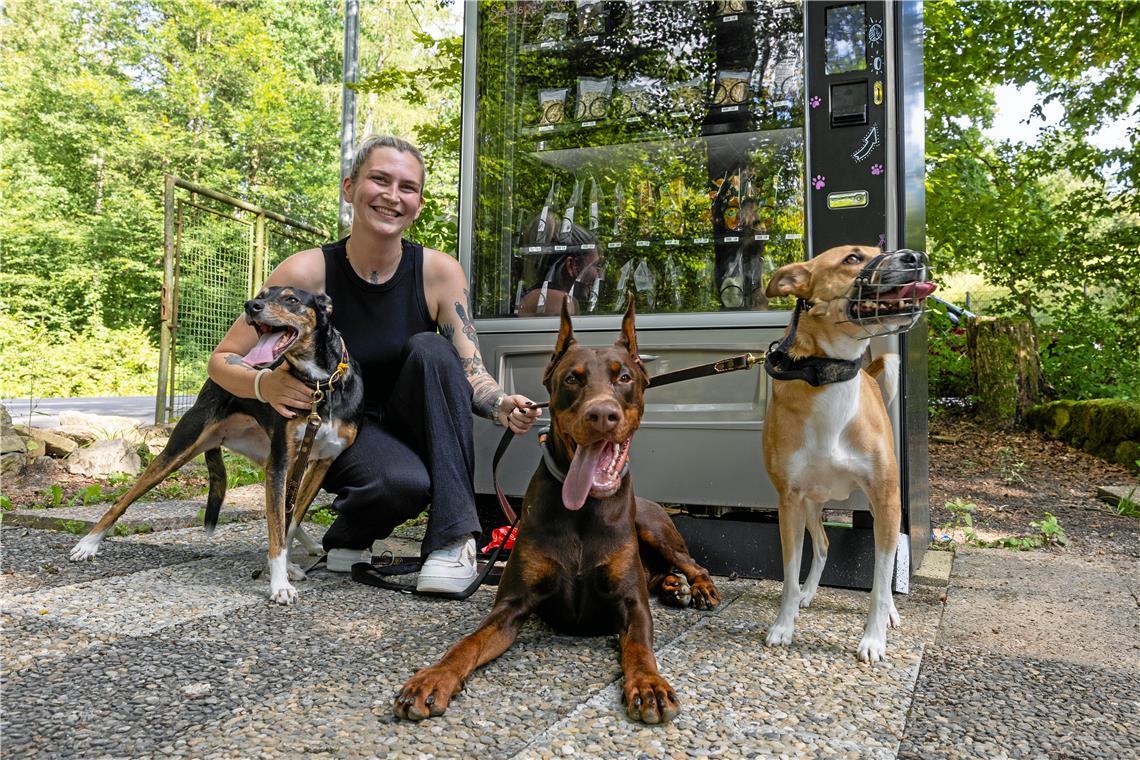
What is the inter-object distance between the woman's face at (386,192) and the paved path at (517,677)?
4.78 feet

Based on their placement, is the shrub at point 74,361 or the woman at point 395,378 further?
the shrub at point 74,361

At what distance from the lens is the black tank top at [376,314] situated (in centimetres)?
322

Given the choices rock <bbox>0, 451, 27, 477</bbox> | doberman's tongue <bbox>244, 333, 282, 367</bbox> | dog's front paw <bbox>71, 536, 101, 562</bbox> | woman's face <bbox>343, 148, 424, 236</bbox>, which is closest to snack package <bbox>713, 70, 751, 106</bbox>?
woman's face <bbox>343, 148, 424, 236</bbox>

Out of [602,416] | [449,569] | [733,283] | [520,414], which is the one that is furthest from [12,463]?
[602,416]

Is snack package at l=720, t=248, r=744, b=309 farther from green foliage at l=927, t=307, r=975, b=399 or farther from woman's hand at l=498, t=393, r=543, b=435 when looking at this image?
green foliage at l=927, t=307, r=975, b=399

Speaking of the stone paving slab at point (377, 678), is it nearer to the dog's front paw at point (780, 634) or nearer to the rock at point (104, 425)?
the dog's front paw at point (780, 634)

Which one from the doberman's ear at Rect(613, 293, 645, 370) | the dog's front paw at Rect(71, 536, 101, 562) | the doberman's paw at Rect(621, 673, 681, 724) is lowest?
the doberman's paw at Rect(621, 673, 681, 724)

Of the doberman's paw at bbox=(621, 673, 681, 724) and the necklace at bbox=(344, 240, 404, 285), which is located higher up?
the necklace at bbox=(344, 240, 404, 285)

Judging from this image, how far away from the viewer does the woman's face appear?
311cm

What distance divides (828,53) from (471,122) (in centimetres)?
175

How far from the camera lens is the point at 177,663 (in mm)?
2082

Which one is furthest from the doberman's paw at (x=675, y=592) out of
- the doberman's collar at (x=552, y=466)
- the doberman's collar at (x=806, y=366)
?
the doberman's collar at (x=806, y=366)

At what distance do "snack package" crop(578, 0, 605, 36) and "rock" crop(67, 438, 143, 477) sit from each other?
4.70 m

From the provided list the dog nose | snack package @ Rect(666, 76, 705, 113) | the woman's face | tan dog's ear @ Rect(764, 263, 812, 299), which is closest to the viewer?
the dog nose
